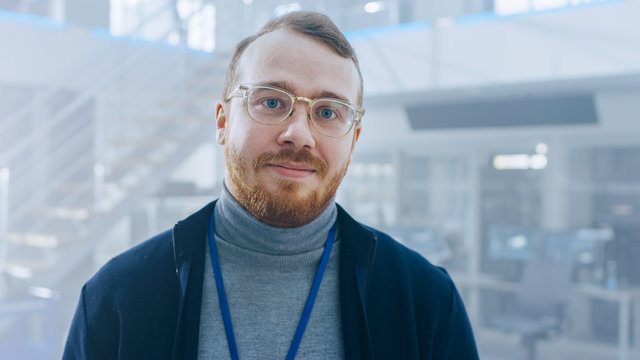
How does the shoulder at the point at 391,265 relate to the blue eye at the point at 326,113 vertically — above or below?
below

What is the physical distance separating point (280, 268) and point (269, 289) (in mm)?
38

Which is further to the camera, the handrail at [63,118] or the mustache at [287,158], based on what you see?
the handrail at [63,118]

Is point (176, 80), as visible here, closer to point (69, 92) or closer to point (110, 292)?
point (69, 92)

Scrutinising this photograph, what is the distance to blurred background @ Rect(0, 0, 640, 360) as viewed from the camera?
226 cm

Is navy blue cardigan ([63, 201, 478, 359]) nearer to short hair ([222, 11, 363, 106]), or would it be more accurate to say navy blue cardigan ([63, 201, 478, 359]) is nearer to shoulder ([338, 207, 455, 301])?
shoulder ([338, 207, 455, 301])

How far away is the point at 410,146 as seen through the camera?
18.0ft

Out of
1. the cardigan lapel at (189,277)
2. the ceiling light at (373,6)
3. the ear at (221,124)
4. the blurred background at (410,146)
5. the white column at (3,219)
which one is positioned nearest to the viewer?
the cardigan lapel at (189,277)

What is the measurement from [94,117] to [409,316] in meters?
2.07

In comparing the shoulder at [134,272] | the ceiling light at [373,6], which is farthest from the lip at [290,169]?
the ceiling light at [373,6]

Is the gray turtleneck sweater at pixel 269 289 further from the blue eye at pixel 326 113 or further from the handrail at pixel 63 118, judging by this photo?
the handrail at pixel 63 118

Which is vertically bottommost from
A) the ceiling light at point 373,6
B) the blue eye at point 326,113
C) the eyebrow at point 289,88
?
the blue eye at point 326,113

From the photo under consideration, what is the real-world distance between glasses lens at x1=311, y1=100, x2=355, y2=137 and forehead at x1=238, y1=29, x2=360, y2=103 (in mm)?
17

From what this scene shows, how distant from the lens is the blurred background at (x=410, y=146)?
226cm

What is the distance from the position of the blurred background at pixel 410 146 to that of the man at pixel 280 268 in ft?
4.97
